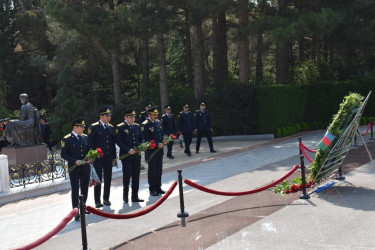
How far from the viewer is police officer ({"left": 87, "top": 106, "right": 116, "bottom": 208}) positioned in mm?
10453

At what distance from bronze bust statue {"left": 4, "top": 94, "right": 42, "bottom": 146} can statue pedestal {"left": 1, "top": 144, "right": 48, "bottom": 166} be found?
23 cm

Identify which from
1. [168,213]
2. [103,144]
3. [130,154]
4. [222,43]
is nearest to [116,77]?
[222,43]

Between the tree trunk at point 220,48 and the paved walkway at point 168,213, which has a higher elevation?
the tree trunk at point 220,48

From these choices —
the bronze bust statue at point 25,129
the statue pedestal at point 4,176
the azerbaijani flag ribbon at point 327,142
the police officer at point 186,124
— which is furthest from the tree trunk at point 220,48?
the azerbaijani flag ribbon at point 327,142

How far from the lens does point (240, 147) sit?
2059 cm

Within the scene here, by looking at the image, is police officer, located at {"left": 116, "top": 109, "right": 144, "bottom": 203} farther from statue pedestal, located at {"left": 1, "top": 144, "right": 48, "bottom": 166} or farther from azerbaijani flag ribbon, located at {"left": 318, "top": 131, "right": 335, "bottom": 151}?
statue pedestal, located at {"left": 1, "top": 144, "right": 48, "bottom": 166}

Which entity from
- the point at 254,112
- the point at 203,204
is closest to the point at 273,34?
the point at 254,112

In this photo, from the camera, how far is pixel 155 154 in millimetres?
11359

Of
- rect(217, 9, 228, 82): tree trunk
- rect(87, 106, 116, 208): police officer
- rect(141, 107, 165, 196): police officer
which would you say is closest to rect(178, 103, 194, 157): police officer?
rect(141, 107, 165, 196): police officer

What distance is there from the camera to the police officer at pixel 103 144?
34.3 ft

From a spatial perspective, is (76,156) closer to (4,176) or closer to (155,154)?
(155,154)

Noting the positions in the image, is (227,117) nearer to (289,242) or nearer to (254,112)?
(254,112)

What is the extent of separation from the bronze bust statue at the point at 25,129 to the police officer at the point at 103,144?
571 centimetres

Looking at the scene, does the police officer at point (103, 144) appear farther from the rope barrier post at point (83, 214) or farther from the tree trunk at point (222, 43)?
the tree trunk at point (222, 43)
